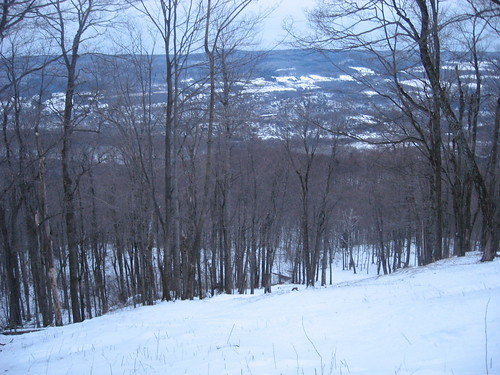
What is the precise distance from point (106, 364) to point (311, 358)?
8.31 feet

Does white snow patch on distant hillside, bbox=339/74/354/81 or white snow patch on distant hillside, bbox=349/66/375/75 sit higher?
white snow patch on distant hillside, bbox=349/66/375/75

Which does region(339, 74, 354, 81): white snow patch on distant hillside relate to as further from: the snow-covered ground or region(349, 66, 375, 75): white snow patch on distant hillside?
the snow-covered ground

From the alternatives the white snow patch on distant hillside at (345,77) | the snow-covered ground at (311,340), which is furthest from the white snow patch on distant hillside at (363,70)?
the snow-covered ground at (311,340)

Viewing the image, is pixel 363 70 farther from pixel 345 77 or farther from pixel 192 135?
pixel 192 135

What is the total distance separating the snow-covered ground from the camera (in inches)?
145

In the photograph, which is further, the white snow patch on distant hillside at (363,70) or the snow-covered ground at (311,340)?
the white snow patch on distant hillside at (363,70)

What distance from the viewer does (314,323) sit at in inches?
224

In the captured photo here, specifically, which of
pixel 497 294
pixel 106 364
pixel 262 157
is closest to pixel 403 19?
pixel 497 294

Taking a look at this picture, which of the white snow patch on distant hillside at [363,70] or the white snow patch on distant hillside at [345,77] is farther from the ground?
the white snow patch on distant hillside at [363,70]

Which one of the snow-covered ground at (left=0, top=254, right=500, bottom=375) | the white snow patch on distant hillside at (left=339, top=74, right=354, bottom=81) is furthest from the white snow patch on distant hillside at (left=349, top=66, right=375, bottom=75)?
the snow-covered ground at (left=0, top=254, right=500, bottom=375)

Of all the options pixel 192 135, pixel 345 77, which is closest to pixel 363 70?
pixel 345 77

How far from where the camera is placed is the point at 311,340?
4828mm

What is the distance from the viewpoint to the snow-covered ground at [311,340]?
3682 millimetres

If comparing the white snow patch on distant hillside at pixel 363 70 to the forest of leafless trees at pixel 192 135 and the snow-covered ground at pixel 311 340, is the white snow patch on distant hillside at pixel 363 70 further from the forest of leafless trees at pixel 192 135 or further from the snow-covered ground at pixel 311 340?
the snow-covered ground at pixel 311 340
